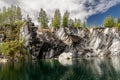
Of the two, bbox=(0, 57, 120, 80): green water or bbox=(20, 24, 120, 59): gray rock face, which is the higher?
bbox=(20, 24, 120, 59): gray rock face

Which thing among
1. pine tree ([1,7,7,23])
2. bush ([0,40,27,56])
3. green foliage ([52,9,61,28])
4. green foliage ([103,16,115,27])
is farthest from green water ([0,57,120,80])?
pine tree ([1,7,7,23])

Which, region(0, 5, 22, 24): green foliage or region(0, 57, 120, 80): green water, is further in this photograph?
region(0, 5, 22, 24): green foliage

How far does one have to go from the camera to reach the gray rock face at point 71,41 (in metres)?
154

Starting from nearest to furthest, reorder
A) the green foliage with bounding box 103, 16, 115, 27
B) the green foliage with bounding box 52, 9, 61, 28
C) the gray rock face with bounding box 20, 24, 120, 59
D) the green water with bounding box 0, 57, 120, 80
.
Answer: the green water with bounding box 0, 57, 120, 80 < the gray rock face with bounding box 20, 24, 120, 59 < the green foliage with bounding box 52, 9, 61, 28 < the green foliage with bounding box 103, 16, 115, 27

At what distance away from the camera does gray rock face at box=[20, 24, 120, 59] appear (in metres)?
154

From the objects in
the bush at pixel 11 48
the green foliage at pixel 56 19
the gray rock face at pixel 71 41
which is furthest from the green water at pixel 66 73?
the green foliage at pixel 56 19

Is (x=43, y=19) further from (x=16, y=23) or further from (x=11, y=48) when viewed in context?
(x=11, y=48)

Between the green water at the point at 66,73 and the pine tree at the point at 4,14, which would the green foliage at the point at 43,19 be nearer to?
the pine tree at the point at 4,14

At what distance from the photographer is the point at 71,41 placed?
165375mm

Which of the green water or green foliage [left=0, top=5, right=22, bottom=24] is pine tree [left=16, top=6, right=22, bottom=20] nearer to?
green foliage [left=0, top=5, right=22, bottom=24]

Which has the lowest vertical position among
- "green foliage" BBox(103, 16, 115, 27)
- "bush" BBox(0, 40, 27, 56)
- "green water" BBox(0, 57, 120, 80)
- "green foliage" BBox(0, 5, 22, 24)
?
"green water" BBox(0, 57, 120, 80)

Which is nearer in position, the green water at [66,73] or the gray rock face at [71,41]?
the green water at [66,73]

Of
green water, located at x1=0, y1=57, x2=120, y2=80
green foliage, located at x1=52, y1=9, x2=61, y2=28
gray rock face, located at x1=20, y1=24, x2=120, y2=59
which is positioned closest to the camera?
green water, located at x1=0, y1=57, x2=120, y2=80

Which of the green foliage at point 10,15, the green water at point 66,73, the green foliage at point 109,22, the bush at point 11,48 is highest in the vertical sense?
the green foliage at point 10,15
